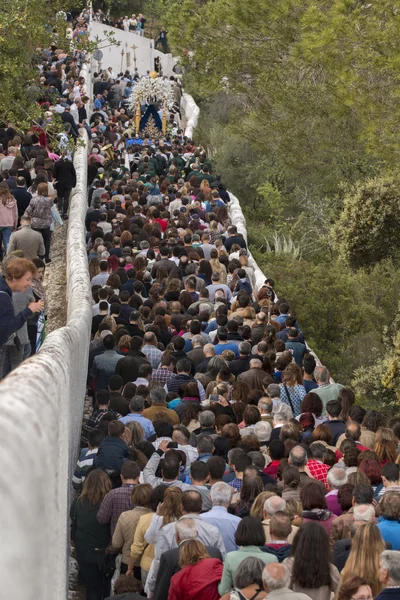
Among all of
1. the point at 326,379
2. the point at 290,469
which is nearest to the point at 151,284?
the point at 326,379

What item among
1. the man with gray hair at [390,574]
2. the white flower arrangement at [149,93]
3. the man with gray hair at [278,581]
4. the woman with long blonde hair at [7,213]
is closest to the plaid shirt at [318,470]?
the man with gray hair at [390,574]

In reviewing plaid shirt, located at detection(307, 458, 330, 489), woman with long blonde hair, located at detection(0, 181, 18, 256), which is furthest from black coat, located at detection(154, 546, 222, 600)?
woman with long blonde hair, located at detection(0, 181, 18, 256)

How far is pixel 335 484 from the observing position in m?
8.66

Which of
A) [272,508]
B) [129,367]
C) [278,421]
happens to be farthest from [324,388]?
[272,508]

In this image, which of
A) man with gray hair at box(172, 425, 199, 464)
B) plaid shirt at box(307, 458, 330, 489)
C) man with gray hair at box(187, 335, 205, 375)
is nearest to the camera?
plaid shirt at box(307, 458, 330, 489)

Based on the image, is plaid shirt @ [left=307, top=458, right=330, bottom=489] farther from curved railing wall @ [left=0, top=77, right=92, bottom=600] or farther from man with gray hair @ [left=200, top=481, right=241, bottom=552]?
curved railing wall @ [left=0, top=77, right=92, bottom=600]

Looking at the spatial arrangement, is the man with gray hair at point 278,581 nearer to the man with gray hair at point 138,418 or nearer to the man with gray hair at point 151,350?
the man with gray hair at point 138,418

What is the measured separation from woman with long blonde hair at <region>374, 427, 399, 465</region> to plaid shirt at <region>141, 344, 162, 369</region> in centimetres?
406

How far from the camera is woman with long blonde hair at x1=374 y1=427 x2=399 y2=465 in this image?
379 inches

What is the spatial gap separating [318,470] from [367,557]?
2496 mm

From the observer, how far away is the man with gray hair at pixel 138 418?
1044 cm

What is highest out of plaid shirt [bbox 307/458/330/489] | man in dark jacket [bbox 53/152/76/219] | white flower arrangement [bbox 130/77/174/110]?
white flower arrangement [bbox 130/77/174/110]

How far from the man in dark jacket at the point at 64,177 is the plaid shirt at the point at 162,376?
7.81m

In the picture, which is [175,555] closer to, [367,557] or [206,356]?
[367,557]
